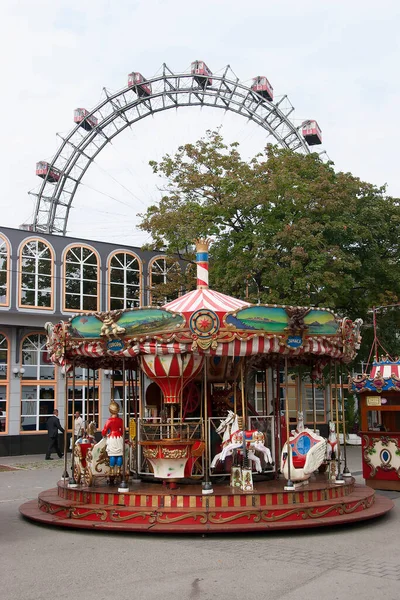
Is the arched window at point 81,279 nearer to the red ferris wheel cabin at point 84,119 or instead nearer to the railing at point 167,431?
the red ferris wheel cabin at point 84,119

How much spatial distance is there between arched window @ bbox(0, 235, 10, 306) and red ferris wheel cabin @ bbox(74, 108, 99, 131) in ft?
48.3

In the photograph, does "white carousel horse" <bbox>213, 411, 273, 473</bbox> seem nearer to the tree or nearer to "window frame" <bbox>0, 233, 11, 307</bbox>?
the tree

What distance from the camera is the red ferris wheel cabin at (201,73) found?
36.7 meters

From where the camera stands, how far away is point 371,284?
25.7 m

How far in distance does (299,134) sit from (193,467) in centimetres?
2741

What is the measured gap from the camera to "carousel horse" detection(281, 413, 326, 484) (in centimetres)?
1195

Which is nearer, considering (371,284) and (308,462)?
(308,462)

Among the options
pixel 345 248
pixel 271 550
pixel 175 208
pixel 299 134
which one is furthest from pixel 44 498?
pixel 299 134

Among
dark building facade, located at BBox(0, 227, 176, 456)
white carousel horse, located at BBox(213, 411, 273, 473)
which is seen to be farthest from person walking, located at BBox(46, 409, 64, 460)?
white carousel horse, located at BBox(213, 411, 273, 473)

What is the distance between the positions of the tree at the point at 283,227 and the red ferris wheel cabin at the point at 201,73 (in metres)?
12.4

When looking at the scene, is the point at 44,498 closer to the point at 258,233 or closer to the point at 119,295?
the point at 258,233

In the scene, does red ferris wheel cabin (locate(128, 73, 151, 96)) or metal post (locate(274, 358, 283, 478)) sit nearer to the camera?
metal post (locate(274, 358, 283, 478))

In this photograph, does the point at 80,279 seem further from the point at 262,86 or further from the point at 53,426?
the point at 262,86

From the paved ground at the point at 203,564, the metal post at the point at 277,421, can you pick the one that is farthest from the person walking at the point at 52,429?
the paved ground at the point at 203,564
